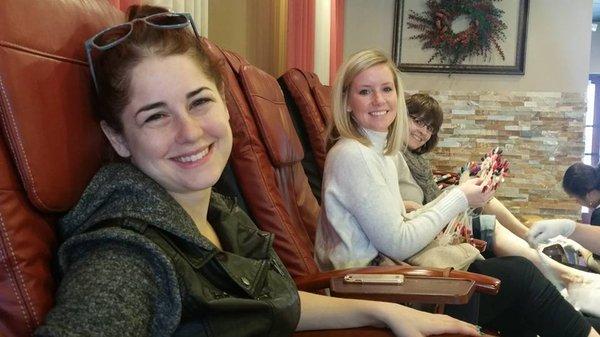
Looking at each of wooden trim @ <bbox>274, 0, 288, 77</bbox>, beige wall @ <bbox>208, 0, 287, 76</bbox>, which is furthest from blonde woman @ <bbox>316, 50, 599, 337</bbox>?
wooden trim @ <bbox>274, 0, 288, 77</bbox>

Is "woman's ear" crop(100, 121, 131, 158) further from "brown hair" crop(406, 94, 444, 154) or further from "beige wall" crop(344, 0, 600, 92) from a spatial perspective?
"beige wall" crop(344, 0, 600, 92)

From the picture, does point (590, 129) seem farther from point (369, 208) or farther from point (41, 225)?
point (41, 225)

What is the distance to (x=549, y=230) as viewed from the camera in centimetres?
212

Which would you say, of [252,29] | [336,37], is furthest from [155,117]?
[336,37]

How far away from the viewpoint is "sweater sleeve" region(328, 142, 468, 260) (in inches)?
55.1

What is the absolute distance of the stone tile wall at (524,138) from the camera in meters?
4.07

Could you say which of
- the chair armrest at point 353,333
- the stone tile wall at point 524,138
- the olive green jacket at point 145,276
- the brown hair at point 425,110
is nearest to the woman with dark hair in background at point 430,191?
the brown hair at point 425,110

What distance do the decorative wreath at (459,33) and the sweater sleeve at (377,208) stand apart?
2916 millimetres

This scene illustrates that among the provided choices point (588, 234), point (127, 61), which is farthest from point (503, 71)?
point (127, 61)

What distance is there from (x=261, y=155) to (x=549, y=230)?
1.34m

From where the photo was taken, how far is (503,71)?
4.10 metres

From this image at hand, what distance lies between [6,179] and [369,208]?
0.93 m

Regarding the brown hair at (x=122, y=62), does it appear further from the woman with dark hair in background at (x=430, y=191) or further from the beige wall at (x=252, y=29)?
the beige wall at (x=252, y=29)

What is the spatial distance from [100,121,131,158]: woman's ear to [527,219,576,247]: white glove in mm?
1798
